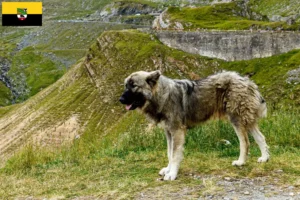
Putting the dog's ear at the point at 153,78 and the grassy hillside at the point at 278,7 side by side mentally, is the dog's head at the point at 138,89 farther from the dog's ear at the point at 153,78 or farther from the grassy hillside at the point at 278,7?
the grassy hillside at the point at 278,7

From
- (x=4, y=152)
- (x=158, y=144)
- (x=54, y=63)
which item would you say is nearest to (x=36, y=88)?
(x=54, y=63)

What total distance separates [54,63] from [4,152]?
126 metres

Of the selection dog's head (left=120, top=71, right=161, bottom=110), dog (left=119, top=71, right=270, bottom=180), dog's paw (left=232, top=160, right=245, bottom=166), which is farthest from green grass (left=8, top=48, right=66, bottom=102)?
dog's paw (left=232, top=160, right=245, bottom=166)

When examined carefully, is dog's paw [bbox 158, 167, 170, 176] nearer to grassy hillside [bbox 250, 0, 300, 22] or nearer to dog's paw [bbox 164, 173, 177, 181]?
dog's paw [bbox 164, 173, 177, 181]

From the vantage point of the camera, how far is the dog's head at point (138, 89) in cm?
871

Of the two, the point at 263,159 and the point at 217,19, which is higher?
the point at 217,19

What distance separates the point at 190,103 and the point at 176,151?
4.16ft

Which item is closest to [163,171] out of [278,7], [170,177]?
[170,177]

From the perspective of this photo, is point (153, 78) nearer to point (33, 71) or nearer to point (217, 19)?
point (217, 19)

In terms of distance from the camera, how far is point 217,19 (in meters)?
Answer: 68.0

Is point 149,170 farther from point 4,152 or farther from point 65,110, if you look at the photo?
point 65,110

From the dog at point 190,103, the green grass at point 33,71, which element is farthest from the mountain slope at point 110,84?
the green grass at point 33,71

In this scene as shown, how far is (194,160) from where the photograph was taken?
1021 centimetres

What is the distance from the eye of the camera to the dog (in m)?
8.84
